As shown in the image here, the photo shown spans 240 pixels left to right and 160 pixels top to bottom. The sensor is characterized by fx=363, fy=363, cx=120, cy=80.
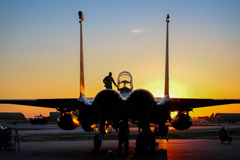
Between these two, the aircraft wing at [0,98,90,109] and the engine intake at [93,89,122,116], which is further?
the aircraft wing at [0,98,90,109]

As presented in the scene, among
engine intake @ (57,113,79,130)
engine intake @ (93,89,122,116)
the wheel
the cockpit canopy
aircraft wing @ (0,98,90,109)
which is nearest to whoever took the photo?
engine intake @ (93,89,122,116)

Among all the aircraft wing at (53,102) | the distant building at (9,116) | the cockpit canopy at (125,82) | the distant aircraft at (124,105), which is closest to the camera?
the distant aircraft at (124,105)

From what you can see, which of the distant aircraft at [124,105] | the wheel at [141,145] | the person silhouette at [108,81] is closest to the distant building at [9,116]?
the distant aircraft at [124,105]

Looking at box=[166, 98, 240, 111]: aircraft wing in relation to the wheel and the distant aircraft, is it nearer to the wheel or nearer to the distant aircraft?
the distant aircraft

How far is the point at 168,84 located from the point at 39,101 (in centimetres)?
483

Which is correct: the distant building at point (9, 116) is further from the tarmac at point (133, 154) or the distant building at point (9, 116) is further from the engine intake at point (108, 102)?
the engine intake at point (108, 102)

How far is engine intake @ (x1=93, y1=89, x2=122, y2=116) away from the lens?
461 inches

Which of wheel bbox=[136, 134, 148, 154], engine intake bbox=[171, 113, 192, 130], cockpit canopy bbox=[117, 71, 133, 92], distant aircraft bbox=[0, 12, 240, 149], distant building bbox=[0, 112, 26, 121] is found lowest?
distant building bbox=[0, 112, 26, 121]

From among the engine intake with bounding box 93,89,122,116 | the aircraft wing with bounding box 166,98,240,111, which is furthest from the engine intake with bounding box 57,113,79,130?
the aircraft wing with bounding box 166,98,240,111

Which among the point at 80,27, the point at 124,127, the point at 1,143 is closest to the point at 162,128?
the point at 124,127

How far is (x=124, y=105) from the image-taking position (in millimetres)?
12406

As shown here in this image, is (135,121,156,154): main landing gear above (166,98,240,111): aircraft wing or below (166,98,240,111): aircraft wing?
below

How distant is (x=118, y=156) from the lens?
1364cm

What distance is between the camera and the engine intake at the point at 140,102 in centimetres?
1172
